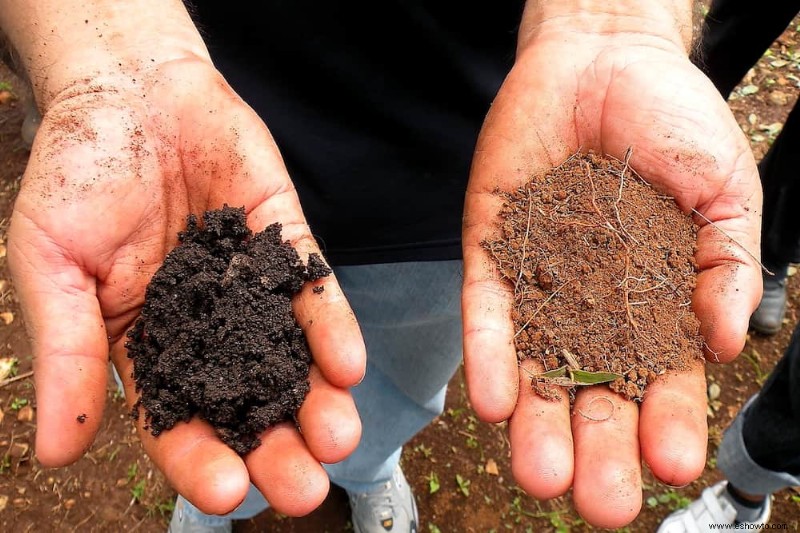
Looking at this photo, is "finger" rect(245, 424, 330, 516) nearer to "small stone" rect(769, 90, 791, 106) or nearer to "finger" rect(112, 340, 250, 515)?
"finger" rect(112, 340, 250, 515)

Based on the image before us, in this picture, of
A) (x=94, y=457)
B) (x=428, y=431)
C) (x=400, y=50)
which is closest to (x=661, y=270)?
(x=400, y=50)

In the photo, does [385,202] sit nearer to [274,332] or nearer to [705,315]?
[274,332]

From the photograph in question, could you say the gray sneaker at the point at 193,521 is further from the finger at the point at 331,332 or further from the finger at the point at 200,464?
the finger at the point at 331,332

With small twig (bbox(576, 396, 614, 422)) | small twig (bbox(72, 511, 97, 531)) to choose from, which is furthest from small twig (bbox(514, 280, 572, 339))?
small twig (bbox(72, 511, 97, 531))

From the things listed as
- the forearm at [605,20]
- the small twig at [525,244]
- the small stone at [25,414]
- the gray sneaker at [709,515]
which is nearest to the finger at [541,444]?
the small twig at [525,244]

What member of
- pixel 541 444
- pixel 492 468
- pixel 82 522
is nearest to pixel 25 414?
pixel 82 522

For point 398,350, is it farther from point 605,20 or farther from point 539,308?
point 605,20
